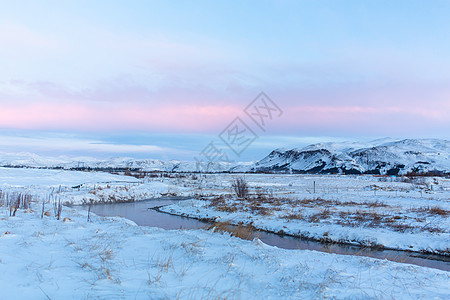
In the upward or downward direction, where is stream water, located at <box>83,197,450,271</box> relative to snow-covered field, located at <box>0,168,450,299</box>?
downward

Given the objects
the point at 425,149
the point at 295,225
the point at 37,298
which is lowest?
the point at 295,225

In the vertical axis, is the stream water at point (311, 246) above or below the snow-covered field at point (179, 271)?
below

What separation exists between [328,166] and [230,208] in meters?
178

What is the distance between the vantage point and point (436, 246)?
1406 cm

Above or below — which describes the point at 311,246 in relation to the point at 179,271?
below

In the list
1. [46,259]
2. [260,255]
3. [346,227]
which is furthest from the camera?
[346,227]

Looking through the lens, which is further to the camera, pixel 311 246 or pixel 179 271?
pixel 311 246

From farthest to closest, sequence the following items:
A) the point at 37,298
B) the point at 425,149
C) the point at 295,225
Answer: the point at 425,149 → the point at 295,225 → the point at 37,298

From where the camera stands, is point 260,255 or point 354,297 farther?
point 260,255

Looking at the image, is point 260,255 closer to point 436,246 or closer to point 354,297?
point 354,297

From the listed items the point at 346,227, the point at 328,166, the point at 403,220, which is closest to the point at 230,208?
the point at 346,227

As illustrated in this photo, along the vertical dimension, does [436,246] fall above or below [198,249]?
below

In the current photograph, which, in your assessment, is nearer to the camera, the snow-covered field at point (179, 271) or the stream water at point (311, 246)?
the snow-covered field at point (179, 271)

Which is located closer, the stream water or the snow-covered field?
the snow-covered field
